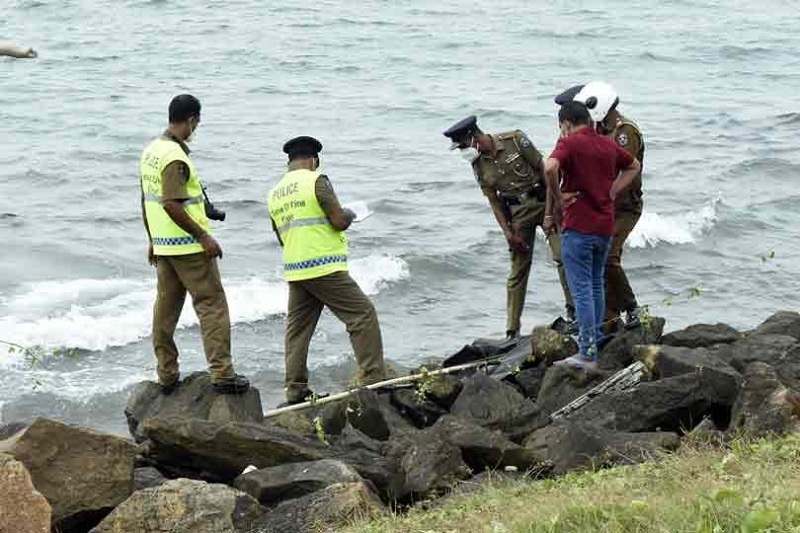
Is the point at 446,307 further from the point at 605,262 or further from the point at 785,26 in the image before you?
the point at 785,26

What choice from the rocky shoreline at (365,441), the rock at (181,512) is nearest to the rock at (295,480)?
the rocky shoreline at (365,441)

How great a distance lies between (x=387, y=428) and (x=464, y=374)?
4.49 feet

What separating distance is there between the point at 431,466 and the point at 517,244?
3.73 m

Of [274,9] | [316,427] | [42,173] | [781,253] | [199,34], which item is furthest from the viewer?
[274,9]

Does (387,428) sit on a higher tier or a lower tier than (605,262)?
lower

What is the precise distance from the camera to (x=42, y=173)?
21375 millimetres

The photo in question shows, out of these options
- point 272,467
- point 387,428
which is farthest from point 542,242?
point 272,467

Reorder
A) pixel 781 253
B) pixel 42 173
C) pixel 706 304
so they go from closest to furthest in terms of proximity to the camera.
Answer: pixel 706 304 < pixel 781 253 < pixel 42 173

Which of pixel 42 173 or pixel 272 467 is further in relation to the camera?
pixel 42 173

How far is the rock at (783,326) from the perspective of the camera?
10508 millimetres

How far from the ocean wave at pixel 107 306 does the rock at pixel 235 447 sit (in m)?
5.74

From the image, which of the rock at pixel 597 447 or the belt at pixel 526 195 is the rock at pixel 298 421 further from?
the belt at pixel 526 195

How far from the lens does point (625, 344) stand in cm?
1009

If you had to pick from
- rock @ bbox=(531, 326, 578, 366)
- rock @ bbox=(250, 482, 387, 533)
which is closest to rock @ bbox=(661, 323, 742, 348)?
rock @ bbox=(531, 326, 578, 366)
